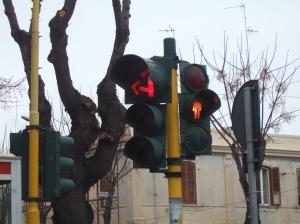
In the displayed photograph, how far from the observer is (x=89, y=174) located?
45.6 ft

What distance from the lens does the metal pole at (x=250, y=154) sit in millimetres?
7059

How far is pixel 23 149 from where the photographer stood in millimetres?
8727

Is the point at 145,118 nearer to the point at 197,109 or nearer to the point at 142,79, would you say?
the point at 142,79

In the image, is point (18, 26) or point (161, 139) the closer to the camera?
point (161, 139)

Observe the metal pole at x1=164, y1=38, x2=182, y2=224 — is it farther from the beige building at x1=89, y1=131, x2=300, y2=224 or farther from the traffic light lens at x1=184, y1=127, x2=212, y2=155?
the beige building at x1=89, y1=131, x2=300, y2=224

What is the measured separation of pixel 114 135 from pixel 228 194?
18077 mm

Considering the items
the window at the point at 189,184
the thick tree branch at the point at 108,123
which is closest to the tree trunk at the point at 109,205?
the window at the point at 189,184

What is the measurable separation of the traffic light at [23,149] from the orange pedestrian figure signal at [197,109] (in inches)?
84.9

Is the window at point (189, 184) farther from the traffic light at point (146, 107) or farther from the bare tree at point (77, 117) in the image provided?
the traffic light at point (146, 107)

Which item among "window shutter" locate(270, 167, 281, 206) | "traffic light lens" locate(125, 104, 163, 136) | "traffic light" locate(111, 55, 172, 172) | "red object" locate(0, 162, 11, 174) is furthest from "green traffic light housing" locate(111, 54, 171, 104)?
"window shutter" locate(270, 167, 281, 206)

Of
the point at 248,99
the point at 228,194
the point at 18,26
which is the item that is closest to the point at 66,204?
the point at 18,26

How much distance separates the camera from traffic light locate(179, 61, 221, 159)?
8.22 m

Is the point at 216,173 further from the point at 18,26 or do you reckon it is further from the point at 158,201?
the point at 18,26

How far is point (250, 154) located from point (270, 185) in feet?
84.2
